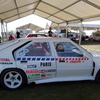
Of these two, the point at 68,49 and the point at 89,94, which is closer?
the point at 89,94

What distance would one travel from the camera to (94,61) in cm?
313

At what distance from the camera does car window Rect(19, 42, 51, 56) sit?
9.72 feet

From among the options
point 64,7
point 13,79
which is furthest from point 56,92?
point 64,7

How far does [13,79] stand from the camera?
9.65 ft

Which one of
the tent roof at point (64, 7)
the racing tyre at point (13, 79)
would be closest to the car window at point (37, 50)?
the racing tyre at point (13, 79)

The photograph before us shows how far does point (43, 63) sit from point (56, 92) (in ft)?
2.76

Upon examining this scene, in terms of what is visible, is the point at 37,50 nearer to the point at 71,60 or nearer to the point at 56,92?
the point at 71,60

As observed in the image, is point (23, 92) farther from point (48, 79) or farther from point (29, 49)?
point (29, 49)

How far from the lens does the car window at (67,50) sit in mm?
3105

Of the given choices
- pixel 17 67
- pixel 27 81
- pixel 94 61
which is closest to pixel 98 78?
pixel 94 61

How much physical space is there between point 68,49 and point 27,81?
4.86ft

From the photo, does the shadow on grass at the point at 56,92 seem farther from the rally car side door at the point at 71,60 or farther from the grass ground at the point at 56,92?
the rally car side door at the point at 71,60

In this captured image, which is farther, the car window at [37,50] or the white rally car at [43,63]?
the car window at [37,50]

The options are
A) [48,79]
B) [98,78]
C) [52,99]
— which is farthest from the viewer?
[98,78]
